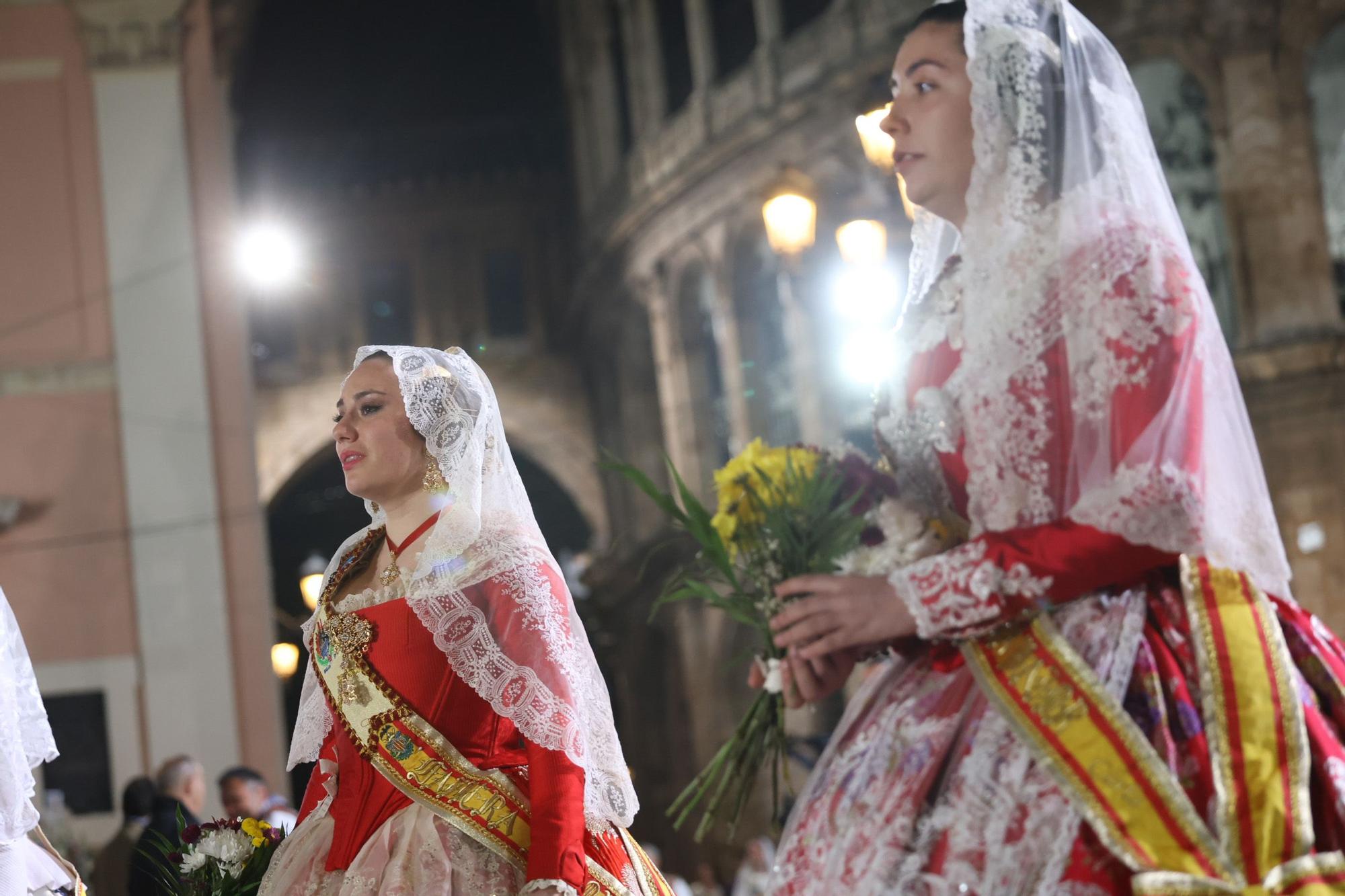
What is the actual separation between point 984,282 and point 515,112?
28000mm

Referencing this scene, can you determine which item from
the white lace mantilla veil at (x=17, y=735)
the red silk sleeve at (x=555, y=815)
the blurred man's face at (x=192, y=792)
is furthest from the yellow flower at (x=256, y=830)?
the blurred man's face at (x=192, y=792)

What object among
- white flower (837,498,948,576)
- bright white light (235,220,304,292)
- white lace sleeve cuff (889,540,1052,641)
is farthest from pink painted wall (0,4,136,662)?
bright white light (235,220,304,292)

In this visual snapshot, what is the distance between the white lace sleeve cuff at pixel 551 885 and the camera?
3137 millimetres

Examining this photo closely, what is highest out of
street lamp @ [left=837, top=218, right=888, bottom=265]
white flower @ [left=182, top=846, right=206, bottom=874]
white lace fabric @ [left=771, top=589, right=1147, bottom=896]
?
street lamp @ [left=837, top=218, right=888, bottom=265]

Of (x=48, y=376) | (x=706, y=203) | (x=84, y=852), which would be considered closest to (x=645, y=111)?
(x=706, y=203)

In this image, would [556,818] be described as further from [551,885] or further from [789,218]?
[789,218]

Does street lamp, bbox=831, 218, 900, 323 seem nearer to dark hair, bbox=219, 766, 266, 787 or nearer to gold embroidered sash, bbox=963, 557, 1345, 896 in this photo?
dark hair, bbox=219, 766, 266, 787

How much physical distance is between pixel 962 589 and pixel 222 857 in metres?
2.03

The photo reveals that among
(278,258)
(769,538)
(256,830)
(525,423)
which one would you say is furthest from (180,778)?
→ (278,258)

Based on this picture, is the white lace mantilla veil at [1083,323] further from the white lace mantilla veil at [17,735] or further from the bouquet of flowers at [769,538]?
the white lace mantilla veil at [17,735]

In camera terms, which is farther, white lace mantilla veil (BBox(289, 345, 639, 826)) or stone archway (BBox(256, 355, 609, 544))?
stone archway (BBox(256, 355, 609, 544))

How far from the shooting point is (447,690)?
3529 mm

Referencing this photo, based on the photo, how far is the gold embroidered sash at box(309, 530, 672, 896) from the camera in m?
3.35

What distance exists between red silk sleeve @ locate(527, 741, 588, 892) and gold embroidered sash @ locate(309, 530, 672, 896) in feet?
0.25
